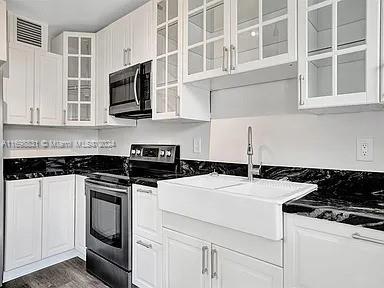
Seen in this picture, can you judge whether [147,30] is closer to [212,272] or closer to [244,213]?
[244,213]

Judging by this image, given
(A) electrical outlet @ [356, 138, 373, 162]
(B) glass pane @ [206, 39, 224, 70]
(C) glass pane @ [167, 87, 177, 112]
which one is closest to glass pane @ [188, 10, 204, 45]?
(B) glass pane @ [206, 39, 224, 70]

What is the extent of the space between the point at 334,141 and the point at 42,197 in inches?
96.6

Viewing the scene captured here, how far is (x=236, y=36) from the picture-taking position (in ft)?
5.61

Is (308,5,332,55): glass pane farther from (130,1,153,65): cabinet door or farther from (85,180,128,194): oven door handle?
(85,180,128,194): oven door handle

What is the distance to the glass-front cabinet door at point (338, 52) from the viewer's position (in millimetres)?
1229

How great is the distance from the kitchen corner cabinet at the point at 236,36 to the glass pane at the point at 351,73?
24 centimetres

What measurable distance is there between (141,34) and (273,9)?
1.25m

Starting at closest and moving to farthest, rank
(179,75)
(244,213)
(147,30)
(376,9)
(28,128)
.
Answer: (376,9) < (244,213) < (179,75) < (147,30) < (28,128)

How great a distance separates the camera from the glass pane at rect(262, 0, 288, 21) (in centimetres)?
152

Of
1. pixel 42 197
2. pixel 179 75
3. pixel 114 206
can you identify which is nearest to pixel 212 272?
pixel 114 206

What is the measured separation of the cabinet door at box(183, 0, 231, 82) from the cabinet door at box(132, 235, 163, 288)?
122 cm

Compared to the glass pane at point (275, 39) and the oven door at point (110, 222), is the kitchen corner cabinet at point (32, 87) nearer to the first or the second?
the oven door at point (110, 222)

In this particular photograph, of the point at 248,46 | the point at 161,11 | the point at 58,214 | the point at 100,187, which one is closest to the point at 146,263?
the point at 100,187

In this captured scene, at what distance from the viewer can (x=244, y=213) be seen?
4.34 ft
